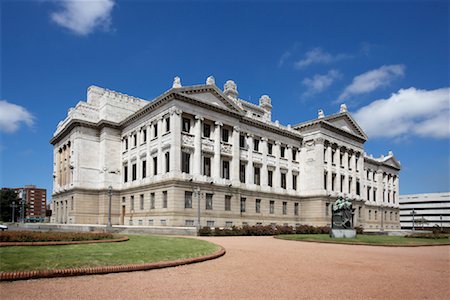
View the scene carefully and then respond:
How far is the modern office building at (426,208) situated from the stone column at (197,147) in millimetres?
106869

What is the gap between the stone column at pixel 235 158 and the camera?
5053 cm

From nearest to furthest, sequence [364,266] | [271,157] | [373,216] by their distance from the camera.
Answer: [364,266] → [271,157] → [373,216]

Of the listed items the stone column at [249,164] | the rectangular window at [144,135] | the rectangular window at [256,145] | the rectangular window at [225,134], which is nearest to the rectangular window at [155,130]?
the rectangular window at [144,135]

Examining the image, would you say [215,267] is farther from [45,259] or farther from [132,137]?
[132,137]

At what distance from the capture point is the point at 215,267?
13664mm

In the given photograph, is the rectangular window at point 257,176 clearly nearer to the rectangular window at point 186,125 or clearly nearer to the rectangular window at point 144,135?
the rectangular window at point 186,125

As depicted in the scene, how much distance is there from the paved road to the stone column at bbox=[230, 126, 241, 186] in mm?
34941

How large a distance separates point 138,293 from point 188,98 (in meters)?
37.2

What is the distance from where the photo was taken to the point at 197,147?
4616cm

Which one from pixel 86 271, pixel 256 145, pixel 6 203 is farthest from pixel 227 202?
pixel 6 203

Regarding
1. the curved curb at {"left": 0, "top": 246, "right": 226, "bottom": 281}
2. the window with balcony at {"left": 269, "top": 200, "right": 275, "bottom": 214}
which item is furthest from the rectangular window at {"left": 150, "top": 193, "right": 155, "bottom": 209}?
the curved curb at {"left": 0, "top": 246, "right": 226, "bottom": 281}

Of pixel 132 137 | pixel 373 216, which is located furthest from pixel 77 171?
pixel 373 216

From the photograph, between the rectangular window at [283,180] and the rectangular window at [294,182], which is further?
the rectangular window at [294,182]

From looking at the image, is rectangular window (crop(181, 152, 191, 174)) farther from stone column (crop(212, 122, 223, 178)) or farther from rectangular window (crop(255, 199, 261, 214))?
rectangular window (crop(255, 199, 261, 214))
